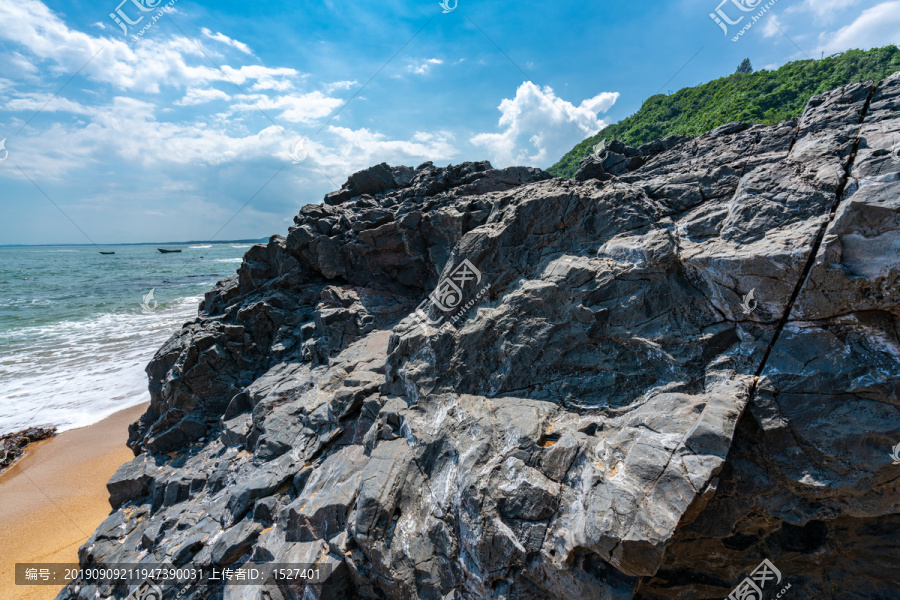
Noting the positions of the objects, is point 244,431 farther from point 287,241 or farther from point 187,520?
point 287,241

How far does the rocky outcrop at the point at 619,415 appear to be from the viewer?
5172 mm

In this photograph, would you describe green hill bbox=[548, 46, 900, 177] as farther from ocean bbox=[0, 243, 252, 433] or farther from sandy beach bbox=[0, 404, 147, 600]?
ocean bbox=[0, 243, 252, 433]

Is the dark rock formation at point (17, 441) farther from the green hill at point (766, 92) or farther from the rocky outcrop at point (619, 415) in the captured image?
the green hill at point (766, 92)

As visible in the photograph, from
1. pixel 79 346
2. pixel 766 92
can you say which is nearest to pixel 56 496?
pixel 79 346

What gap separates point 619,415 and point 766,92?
54148 millimetres

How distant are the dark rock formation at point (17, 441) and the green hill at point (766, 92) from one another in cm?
3804

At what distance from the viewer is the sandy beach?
1106 centimetres

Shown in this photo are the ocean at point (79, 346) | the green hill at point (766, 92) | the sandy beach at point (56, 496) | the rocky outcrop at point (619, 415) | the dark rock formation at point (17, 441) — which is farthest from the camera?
the green hill at point (766, 92)

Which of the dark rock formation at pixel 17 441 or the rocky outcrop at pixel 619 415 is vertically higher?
the rocky outcrop at pixel 619 415

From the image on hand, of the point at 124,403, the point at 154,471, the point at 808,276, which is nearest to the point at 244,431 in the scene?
the point at 154,471

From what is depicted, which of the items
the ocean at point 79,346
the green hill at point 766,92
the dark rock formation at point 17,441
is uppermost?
the green hill at point 766,92

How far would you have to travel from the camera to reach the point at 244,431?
38.4 feet

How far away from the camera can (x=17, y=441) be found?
16.0 m

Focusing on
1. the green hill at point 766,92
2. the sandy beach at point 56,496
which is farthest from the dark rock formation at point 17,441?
the green hill at point 766,92
